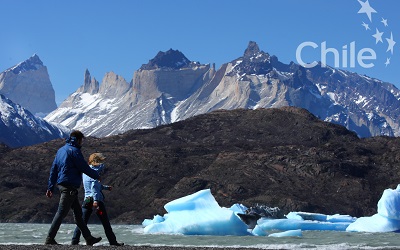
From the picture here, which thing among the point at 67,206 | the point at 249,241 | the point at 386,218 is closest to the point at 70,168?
the point at 67,206

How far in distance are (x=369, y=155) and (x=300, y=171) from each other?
76.8ft

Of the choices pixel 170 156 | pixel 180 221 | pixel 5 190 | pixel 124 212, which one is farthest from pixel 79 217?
pixel 170 156

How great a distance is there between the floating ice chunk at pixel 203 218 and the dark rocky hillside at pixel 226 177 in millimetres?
84371

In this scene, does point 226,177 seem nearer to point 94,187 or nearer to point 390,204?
point 390,204

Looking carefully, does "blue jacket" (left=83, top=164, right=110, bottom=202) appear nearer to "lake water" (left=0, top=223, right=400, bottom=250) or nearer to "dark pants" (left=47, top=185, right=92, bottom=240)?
"dark pants" (left=47, top=185, right=92, bottom=240)

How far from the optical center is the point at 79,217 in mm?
21094

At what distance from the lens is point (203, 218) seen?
55.5 metres

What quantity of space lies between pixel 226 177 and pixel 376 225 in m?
91.8

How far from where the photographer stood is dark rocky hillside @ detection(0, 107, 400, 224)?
14862 centimetres

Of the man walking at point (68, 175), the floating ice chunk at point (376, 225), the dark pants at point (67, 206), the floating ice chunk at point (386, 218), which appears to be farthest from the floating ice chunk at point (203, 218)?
the man walking at point (68, 175)

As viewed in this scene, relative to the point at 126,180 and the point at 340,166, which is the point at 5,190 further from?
the point at 340,166

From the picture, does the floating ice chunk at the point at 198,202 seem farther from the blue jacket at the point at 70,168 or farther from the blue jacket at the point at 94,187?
the blue jacket at the point at 70,168

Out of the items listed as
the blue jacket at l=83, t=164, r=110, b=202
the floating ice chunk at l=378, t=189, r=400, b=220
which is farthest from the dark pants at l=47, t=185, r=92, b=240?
the floating ice chunk at l=378, t=189, r=400, b=220

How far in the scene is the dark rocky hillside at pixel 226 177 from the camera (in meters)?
149
